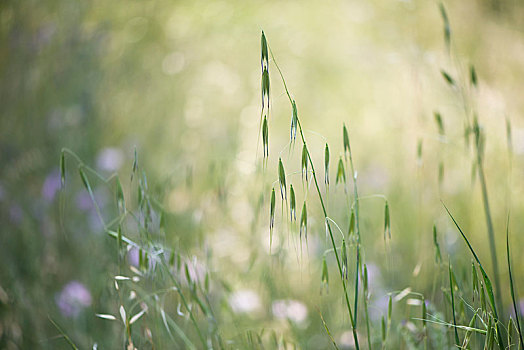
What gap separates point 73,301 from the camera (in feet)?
3.39

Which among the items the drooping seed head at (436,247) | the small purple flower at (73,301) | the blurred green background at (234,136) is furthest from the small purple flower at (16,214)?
the drooping seed head at (436,247)

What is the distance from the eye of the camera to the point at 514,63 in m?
1.85

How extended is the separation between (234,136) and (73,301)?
2.89 feet

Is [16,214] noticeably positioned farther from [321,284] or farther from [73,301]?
[321,284]

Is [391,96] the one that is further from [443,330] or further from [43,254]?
[43,254]

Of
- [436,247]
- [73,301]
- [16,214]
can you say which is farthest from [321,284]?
[16,214]

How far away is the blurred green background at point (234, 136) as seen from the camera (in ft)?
3.76

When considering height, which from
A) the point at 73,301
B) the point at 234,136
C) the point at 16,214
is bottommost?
the point at 73,301

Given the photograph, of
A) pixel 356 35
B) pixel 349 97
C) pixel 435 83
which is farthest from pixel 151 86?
pixel 435 83

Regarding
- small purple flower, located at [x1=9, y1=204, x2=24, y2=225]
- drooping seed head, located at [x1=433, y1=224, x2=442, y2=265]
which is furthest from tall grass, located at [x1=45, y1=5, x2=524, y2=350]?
small purple flower, located at [x1=9, y1=204, x2=24, y2=225]

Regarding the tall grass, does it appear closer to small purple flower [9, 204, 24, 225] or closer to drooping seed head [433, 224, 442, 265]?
drooping seed head [433, 224, 442, 265]

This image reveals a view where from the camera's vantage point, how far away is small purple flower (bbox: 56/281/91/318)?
1.04 m

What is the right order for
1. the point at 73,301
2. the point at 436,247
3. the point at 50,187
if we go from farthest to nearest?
1. the point at 50,187
2. the point at 73,301
3. the point at 436,247

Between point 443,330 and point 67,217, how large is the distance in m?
1.23
